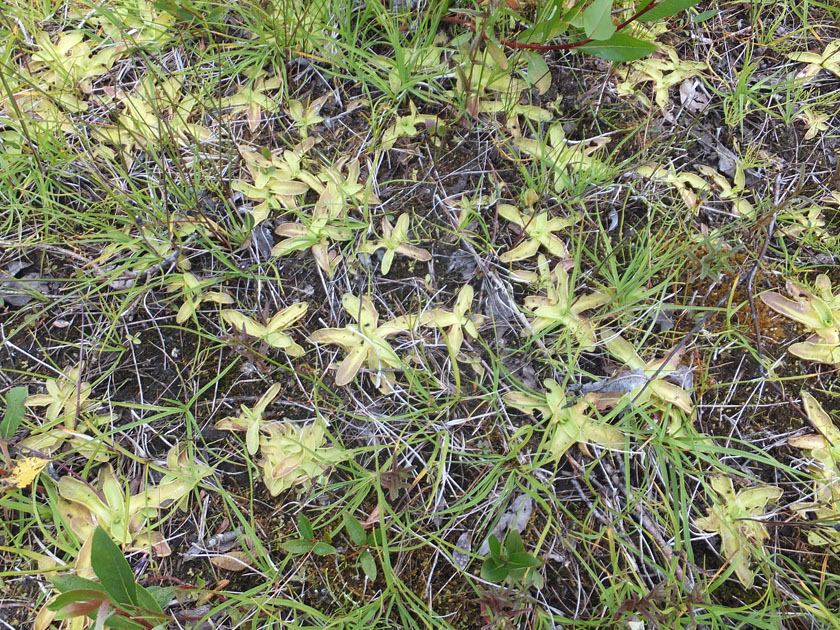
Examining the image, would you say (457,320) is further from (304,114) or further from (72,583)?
(72,583)

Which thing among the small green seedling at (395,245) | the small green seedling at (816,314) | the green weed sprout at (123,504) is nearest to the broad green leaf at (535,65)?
the small green seedling at (395,245)

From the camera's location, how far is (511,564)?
131cm

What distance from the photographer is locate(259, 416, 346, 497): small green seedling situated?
1452 millimetres

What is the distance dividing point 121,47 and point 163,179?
2.02 feet

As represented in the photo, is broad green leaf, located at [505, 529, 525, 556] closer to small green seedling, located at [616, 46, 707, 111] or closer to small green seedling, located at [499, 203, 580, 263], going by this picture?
small green seedling, located at [499, 203, 580, 263]

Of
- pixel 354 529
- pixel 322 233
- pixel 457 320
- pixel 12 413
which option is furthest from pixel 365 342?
pixel 12 413

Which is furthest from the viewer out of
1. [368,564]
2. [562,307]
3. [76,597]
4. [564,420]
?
[562,307]

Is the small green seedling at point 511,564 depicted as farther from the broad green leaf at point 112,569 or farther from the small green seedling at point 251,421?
the broad green leaf at point 112,569

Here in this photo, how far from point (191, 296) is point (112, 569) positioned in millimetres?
768

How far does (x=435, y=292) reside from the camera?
5.35 ft

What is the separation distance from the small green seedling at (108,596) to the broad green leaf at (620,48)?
1838 millimetres

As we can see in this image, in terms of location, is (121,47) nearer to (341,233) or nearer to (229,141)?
(229,141)

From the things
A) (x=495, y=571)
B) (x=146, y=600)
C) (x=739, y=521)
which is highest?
(x=146, y=600)

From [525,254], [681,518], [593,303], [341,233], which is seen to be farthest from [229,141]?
[681,518]
